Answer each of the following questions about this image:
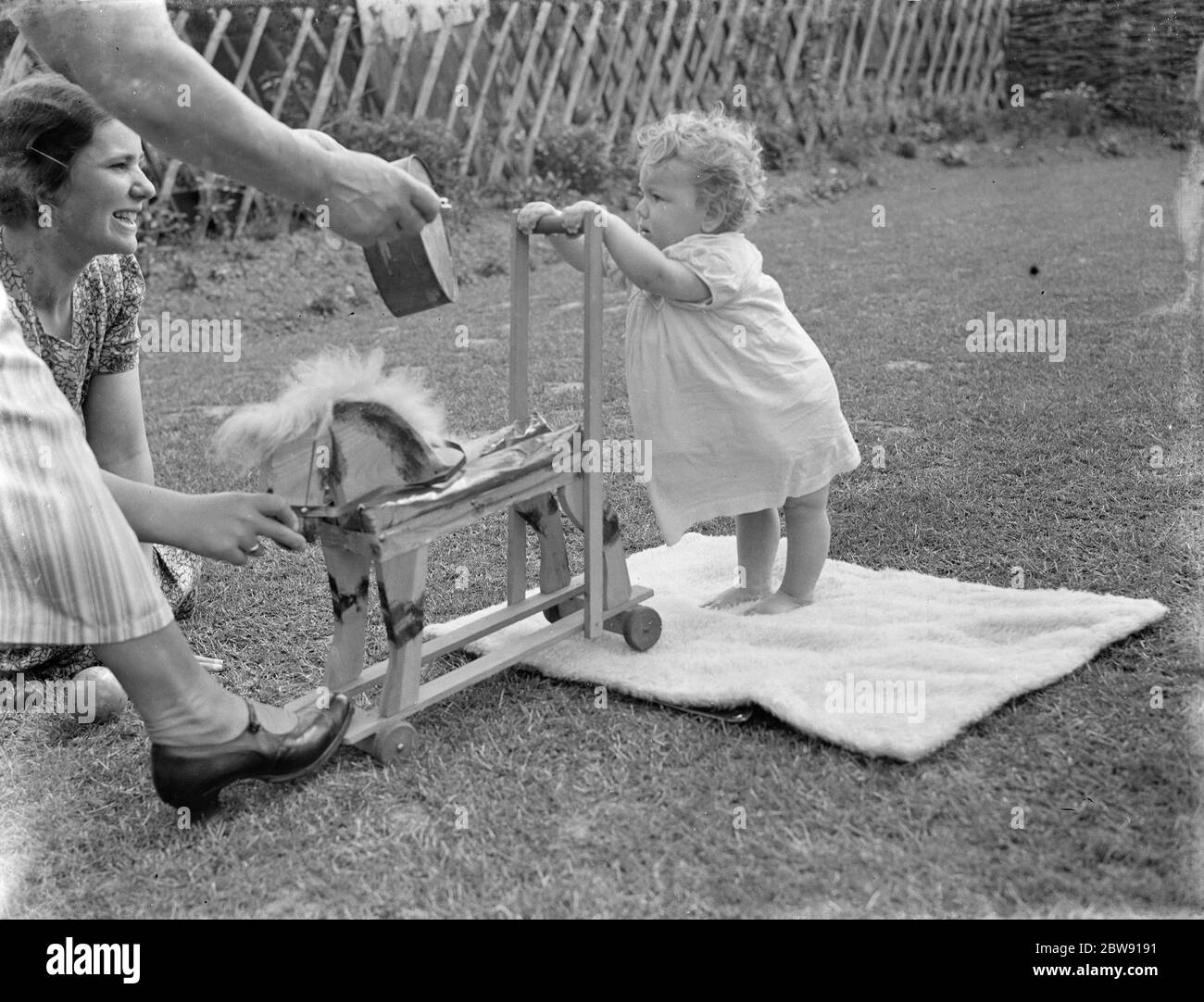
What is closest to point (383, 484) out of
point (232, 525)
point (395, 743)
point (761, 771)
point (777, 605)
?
point (232, 525)

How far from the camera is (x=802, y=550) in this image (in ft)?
8.89

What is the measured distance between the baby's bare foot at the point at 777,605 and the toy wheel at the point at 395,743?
88 cm

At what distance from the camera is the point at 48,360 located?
8.03 feet

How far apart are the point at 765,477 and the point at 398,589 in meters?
0.91

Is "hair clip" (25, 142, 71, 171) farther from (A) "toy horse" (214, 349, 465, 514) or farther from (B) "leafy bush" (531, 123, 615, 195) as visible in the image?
(B) "leafy bush" (531, 123, 615, 195)

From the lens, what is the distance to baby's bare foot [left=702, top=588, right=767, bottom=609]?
278 centimetres

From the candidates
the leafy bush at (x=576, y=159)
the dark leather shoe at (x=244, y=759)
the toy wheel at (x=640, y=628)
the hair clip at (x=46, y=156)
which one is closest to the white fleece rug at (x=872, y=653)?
the toy wheel at (x=640, y=628)

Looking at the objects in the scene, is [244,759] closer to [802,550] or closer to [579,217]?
[579,217]

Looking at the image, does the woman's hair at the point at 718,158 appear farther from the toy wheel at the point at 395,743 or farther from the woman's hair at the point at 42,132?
the toy wheel at the point at 395,743

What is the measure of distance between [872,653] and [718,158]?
107cm

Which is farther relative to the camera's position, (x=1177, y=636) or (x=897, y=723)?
(x=1177, y=636)

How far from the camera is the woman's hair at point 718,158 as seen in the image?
2.55 meters
